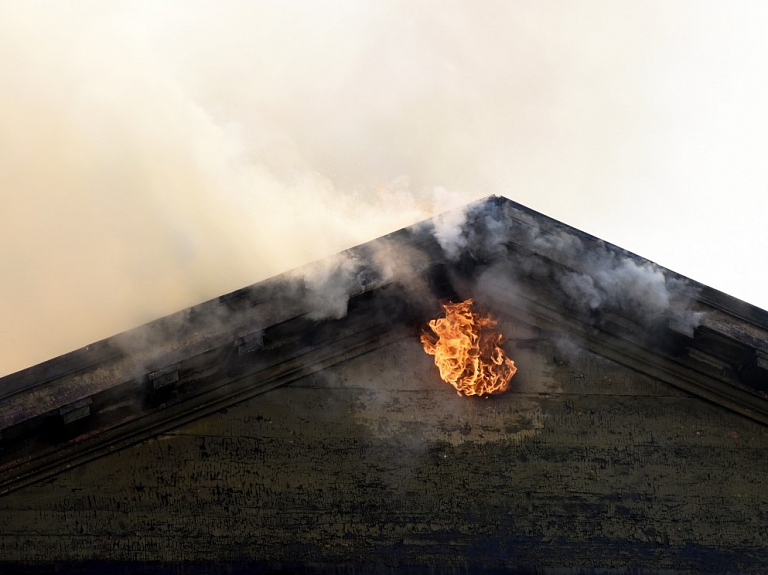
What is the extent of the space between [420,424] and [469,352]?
810mm

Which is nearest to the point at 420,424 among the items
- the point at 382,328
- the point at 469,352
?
the point at 469,352

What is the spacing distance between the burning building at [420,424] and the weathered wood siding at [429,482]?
0.06 feet

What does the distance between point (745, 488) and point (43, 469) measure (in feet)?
20.7

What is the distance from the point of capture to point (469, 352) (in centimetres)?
942

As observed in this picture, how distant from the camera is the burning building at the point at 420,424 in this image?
28.6 feet

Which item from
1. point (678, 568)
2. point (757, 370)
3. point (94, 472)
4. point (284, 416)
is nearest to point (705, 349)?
point (757, 370)

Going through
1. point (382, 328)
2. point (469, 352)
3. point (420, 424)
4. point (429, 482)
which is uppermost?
point (382, 328)

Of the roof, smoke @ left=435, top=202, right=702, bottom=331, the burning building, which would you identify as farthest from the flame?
smoke @ left=435, top=202, right=702, bottom=331

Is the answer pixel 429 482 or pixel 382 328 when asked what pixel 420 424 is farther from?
pixel 382 328

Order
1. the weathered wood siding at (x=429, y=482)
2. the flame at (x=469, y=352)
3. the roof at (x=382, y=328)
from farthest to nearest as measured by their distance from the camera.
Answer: the flame at (x=469, y=352)
the weathered wood siding at (x=429, y=482)
the roof at (x=382, y=328)

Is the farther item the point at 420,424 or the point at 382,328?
the point at 382,328

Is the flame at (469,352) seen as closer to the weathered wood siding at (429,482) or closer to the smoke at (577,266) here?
the weathered wood siding at (429,482)

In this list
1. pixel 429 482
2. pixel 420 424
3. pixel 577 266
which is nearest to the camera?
pixel 429 482

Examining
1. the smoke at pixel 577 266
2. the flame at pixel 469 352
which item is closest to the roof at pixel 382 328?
the smoke at pixel 577 266
